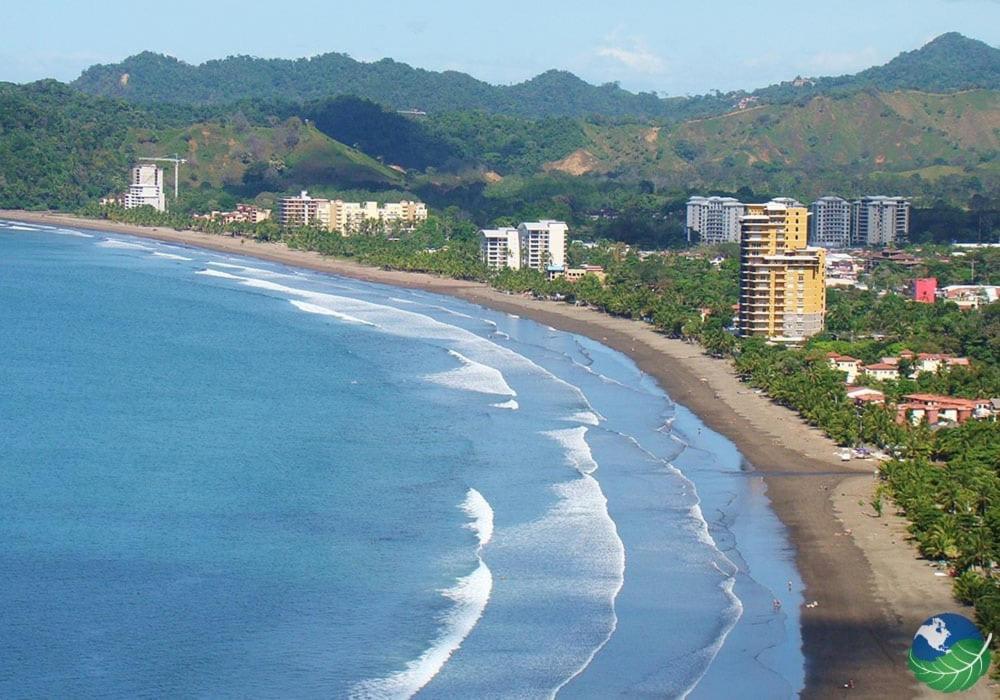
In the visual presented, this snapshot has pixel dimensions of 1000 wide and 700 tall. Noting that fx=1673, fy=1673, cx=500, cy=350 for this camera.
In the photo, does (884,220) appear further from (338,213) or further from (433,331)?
(433,331)

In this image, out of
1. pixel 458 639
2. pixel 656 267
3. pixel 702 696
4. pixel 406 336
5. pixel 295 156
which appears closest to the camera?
pixel 702 696

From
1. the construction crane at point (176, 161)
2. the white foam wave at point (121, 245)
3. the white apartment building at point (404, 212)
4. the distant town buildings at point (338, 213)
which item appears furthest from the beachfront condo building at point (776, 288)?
the construction crane at point (176, 161)

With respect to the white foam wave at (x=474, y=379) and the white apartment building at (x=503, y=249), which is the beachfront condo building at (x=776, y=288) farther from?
the white apartment building at (x=503, y=249)

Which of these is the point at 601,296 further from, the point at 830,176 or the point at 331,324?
the point at 830,176

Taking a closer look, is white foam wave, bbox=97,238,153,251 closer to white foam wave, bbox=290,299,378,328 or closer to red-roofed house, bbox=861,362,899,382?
white foam wave, bbox=290,299,378,328

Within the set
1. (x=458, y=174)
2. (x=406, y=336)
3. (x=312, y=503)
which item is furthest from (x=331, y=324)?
(x=458, y=174)

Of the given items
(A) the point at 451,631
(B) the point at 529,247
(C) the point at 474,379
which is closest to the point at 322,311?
(C) the point at 474,379
